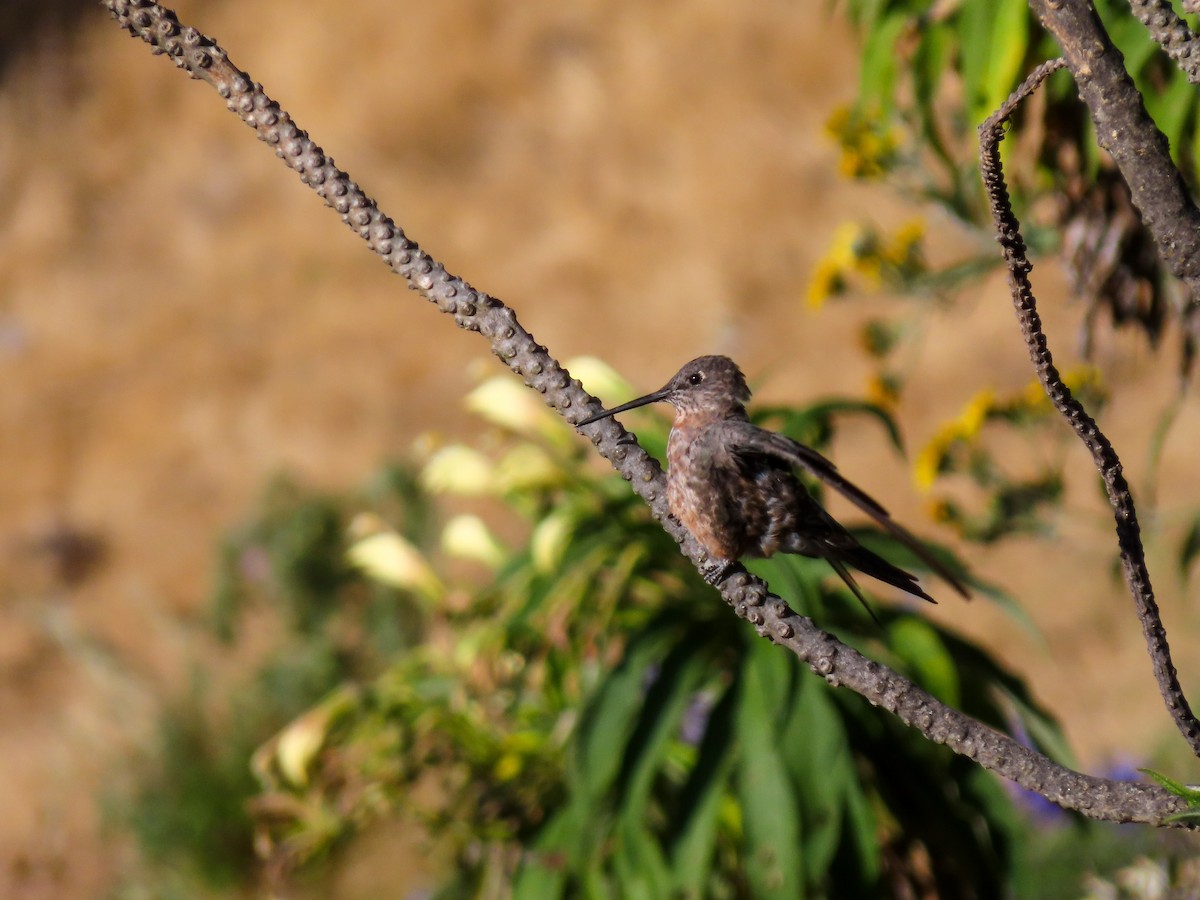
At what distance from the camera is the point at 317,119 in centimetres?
1044

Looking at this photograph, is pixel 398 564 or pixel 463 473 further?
pixel 398 564

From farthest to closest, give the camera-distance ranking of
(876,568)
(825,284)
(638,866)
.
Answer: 1. (825,284)
2. (638,866)
3. (876,568)

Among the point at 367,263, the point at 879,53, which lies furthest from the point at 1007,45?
the point at 367,263

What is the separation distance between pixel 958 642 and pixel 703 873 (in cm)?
87

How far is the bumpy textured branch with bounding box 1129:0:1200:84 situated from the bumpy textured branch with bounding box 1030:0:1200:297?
0.04m

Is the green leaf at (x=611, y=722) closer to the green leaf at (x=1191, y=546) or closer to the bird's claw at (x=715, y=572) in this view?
the bird's claw at (x=715, y=572)

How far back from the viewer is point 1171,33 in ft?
4.09

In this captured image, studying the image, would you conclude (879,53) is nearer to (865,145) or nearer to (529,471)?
(865,145)

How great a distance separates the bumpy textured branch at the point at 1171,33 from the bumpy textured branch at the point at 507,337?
27.0 inches

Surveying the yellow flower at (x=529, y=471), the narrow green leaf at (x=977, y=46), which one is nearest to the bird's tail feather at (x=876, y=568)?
the narrow green leaf at (x=977, y=46)

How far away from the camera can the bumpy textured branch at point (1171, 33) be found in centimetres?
123

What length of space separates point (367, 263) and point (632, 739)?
807 centimetres

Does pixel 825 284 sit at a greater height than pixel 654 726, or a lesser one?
greater

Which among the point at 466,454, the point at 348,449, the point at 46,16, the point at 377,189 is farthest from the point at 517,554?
the point at 46,16
